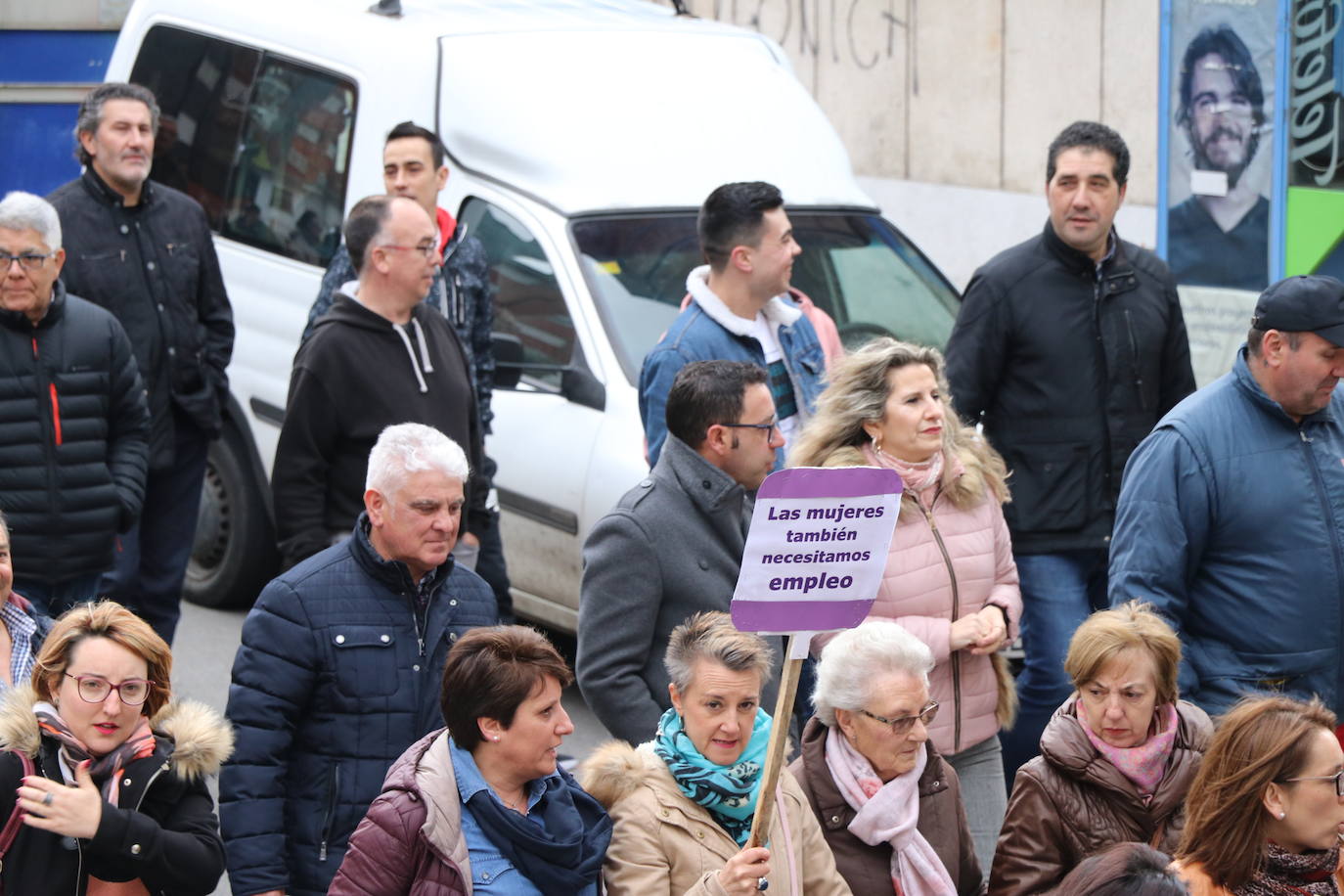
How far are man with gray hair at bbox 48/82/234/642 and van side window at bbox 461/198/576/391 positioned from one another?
1.09m

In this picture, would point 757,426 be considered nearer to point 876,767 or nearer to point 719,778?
point 876,767

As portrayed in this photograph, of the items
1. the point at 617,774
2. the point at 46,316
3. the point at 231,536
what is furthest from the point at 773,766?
the point at 231,536

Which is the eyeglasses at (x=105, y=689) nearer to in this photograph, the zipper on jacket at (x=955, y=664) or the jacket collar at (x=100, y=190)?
the zipper on jacket at (x=955, y=664)

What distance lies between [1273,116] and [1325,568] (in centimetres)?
322

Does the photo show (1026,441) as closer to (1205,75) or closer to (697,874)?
(1205,75)

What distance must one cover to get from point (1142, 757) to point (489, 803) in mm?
1682

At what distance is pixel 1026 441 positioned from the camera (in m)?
6.79

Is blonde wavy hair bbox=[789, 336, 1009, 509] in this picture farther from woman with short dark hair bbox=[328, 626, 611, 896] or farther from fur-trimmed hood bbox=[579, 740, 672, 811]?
woman with short dark hair bbox=[328, 626, 611, 896]

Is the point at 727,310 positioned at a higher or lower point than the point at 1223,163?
lower

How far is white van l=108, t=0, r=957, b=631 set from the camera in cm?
817

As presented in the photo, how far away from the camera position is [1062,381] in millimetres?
6750

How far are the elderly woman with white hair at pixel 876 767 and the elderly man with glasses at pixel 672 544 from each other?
13.4 inches

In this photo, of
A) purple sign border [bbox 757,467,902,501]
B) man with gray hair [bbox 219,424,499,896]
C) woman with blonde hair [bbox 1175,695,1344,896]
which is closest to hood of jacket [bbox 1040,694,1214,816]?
woman with blonde hair [bbox 1175,695,1344,896]

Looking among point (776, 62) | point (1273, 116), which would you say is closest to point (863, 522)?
point (1273, 116)
